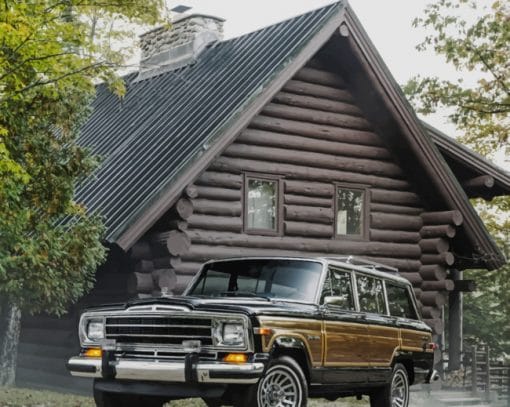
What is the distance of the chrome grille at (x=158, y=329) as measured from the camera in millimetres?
9977

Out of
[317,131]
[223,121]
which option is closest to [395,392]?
[223,121]

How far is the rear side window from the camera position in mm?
13463

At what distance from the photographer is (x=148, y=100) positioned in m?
24.0

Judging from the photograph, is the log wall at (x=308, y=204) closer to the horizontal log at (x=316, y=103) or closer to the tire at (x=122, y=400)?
the horizontal log at (x=316, y=103)

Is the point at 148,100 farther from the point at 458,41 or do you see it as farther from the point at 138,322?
the point at 138,322

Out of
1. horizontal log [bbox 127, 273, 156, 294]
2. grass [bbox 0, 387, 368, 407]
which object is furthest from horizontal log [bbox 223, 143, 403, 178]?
grass [bbox 0, 387, 368, 407]

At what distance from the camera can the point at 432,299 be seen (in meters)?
22.0

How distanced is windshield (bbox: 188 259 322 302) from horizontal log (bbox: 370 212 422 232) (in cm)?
976

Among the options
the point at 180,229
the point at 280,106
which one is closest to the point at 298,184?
the point at 280,106

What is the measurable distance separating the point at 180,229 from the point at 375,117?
19.4 ft

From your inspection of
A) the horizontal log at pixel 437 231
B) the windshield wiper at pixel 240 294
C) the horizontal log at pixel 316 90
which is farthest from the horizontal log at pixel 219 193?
the windshield wiper at pixel 240 294

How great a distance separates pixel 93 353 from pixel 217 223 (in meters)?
8.57

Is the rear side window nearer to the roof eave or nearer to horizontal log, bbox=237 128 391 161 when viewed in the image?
horizontal log, bbox=237 128 391 161

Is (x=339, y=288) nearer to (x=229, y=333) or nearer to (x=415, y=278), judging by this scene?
(x=229, y=333)
